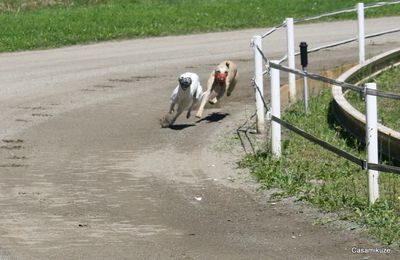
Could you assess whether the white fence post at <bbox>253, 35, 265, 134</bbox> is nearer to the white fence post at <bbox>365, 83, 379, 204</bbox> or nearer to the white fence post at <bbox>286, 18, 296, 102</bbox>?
the white fence post at <bbox>286, 18, 296, 102</bbox>

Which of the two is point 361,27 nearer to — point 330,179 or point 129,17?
point 330,179

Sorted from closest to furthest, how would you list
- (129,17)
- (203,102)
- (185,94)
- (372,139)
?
1. (372,139)
2. (185,94)
3. (203,102)
4. (129,17)

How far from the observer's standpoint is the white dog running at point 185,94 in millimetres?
14742

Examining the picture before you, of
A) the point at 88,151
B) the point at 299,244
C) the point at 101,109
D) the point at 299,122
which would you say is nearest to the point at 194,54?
the point at 101,109

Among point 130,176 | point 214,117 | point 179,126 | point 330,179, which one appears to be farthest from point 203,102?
point 330,179

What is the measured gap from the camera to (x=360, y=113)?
13422mm

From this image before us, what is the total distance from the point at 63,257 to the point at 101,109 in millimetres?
8516

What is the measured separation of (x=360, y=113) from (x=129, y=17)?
16.0 meters

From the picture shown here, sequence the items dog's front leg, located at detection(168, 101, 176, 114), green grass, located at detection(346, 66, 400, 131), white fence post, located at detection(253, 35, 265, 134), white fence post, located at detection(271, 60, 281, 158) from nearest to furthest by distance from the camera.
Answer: white fence post, located at detection(271, 60, 281, 158), white fence post, located at detection(253, 35, 265, 134), green grass, located at detection(346, 66, 400, 131), dog's front leg, located at detection(168, 101, 176, 114)

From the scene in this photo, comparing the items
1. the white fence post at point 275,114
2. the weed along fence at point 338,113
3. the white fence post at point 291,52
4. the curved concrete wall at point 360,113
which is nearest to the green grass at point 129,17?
the curved concrete wall at point 360,113

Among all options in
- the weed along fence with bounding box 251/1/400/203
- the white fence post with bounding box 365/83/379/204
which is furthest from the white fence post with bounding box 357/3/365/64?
the white fence post with bounding box 365/83/379/204

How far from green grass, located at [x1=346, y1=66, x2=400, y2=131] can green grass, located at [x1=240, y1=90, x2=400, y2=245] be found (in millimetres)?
756

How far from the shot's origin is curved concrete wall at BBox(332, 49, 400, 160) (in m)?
11.6

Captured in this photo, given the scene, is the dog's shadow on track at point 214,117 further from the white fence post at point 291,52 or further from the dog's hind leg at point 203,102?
the white fence post at point 291,52
